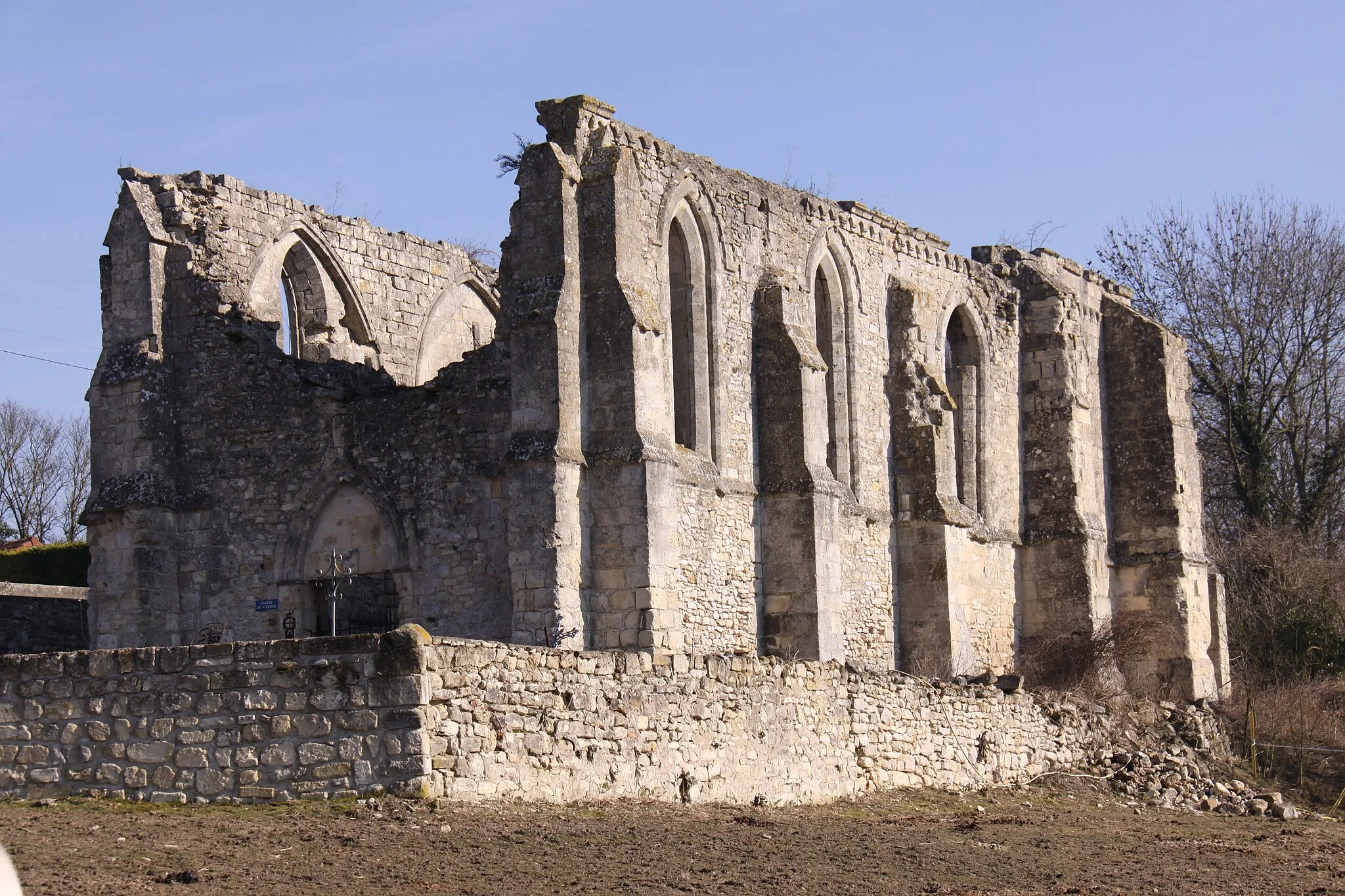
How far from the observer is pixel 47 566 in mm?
23875

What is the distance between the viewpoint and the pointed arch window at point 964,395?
25.5 meters

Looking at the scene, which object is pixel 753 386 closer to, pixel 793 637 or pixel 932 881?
pixel 793 637

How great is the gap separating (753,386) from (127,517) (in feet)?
22.8

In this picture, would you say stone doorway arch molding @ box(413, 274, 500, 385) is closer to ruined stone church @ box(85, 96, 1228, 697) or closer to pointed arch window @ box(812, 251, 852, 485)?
ruined stone church @ box(85, 96, 1228, 697)

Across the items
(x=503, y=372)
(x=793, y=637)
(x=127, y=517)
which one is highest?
(x=503, y=372)

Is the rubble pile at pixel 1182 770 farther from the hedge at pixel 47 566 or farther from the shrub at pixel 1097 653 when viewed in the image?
the hedge at pixel 47 566

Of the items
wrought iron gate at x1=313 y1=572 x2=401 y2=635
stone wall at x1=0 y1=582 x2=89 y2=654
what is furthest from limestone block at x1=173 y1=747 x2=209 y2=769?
stone wall at x1=0 y1=582 x2=89 y2=654

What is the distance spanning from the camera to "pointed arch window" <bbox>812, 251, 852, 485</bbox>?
2248cm

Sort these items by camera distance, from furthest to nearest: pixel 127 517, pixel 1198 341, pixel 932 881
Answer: pixel 1198 341, pixel 127 517, pixel 932 881

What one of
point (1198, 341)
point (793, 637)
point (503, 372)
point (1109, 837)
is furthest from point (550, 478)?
point (1198, 341)

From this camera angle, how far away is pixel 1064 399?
88.1 ft

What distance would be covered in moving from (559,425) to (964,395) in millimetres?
9479

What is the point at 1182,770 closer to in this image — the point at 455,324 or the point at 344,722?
the point at 455,324

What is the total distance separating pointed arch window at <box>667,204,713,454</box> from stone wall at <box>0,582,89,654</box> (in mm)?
7208
